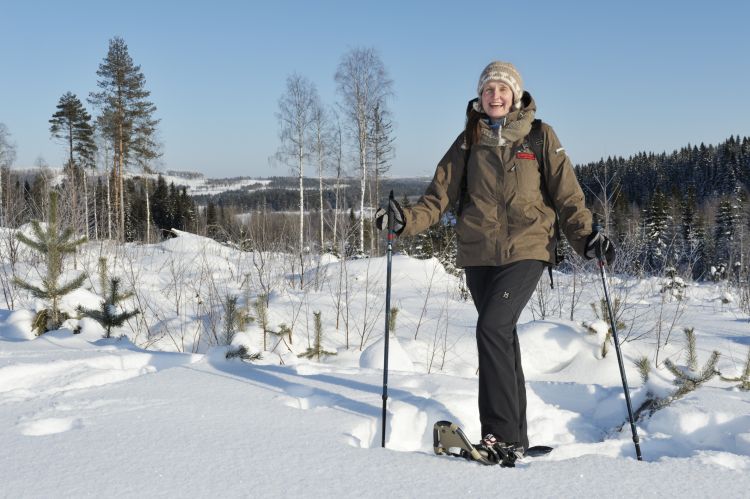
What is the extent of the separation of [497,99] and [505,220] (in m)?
0.56

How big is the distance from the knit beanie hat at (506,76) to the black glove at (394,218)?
68 cm

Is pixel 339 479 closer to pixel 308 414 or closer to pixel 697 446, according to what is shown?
pixel 308 414

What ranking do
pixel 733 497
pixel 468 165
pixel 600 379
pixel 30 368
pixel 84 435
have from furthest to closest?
pixel 600 379
pixel 30 368
pixel 468 165
pixel 84 435
pixel 733 497

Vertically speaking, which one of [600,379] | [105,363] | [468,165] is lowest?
[600,379]

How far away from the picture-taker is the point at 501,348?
2.16m

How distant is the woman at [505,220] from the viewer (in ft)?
7.07

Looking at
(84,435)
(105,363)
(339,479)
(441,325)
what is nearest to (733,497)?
(339,479)

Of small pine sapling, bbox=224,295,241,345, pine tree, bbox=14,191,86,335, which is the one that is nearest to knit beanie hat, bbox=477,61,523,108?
small pine sapling, bbox=224,295,241,345

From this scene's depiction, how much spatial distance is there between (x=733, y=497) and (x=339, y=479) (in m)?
1.20

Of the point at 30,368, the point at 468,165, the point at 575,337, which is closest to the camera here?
the point at 468,165

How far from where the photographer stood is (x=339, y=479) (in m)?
1.68

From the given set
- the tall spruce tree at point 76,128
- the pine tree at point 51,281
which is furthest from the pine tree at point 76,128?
the pine tree at point 51,281

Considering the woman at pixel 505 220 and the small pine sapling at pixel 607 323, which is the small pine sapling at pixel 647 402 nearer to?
the woman at pixel 505 220

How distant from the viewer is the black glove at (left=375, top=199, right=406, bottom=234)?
2.40 metres
